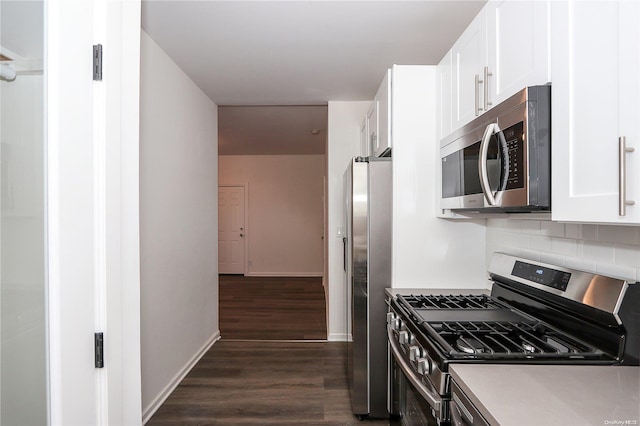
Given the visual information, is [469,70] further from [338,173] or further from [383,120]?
[338,173]

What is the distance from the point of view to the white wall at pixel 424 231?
2133 millimetres

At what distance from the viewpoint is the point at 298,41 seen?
2.32 meters

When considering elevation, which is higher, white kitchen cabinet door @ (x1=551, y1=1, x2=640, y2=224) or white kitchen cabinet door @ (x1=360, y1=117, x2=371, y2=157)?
white kitchen cabinet door @ (x1=360, y1=117, x2=371, y2=157)

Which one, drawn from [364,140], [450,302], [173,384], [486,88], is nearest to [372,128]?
[364,140]

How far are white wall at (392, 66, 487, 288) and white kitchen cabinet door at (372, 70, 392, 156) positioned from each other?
0.30 ft

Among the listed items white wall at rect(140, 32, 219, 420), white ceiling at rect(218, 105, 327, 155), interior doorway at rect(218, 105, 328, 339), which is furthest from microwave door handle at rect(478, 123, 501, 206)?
interior doorway at rect(218, 105, 328, 339)

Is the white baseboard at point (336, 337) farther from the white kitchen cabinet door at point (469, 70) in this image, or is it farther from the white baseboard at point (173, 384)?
the white kitchen cabinet door at point (469, 70)

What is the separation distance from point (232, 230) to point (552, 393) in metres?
7.15

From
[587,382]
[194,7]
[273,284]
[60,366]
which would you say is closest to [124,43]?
[60,366]

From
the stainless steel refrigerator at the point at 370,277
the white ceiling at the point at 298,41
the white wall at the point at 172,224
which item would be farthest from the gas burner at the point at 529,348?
the white wall at the point at 172,224

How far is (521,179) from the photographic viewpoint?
114 centimetres

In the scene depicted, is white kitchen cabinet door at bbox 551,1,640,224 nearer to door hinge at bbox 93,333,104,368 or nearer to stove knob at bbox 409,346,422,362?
stove knob at bbox 409,346,422,362

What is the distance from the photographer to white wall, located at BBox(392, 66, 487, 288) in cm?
213

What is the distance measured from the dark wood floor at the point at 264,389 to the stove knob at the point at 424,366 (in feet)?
4.06
